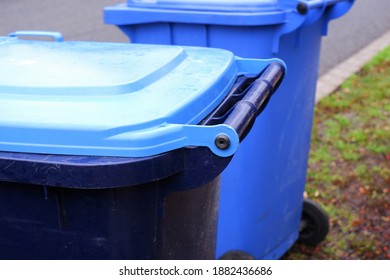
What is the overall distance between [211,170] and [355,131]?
12.8 ft

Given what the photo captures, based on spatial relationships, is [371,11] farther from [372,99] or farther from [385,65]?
[372,99]

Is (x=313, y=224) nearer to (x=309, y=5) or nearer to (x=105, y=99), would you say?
(x=309, y=5)

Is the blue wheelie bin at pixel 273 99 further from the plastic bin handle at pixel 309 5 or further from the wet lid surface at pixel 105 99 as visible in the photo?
the wet lid surface at pixel 105 99

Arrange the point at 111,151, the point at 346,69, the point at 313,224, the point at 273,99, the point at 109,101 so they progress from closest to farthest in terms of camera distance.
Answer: the point at 111,151 < the point at 109,101 < the point at 273,99 < the point at 313,224 < the point at 346,69

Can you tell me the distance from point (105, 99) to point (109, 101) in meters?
0.01

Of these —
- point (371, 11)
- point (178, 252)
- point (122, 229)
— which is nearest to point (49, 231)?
point (122, 229)

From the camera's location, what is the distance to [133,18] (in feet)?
8.12

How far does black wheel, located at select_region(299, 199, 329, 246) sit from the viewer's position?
3354 mm

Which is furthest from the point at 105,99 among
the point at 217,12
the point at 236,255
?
the point at 236,255

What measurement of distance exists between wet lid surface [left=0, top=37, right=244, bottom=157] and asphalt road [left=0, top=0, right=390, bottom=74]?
18.6ft

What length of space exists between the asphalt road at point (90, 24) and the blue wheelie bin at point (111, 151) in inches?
228

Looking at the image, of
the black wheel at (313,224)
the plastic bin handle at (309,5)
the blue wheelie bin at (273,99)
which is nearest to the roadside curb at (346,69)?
the black wheel at (313,224)

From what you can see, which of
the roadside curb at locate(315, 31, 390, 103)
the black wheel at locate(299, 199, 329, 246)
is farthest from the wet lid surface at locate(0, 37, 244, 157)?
the roadside curb at locate(315, 31, 390, 103)

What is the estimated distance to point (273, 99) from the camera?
8.18 ft
